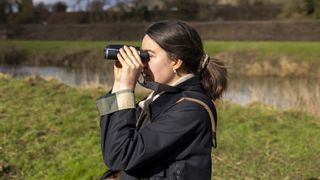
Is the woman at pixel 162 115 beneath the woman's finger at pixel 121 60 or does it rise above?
beneath

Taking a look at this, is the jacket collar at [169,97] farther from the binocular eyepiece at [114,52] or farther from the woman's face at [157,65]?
the binocular eyepiece at [114,52]

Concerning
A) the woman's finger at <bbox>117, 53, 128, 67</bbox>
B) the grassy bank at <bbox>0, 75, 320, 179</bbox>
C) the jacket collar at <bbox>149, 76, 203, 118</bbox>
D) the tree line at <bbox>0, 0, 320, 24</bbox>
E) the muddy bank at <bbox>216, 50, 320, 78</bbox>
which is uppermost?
the woman's finger at <bbox>117, 53, 128, 67</bbox>

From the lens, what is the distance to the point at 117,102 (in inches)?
80.0

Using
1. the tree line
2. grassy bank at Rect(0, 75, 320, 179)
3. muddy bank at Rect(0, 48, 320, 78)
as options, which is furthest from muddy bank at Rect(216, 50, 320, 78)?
the tree line

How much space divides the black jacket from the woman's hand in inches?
4.1

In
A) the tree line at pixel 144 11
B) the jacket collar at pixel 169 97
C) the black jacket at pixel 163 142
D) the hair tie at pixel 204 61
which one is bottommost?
the tree line at pixel 144 11

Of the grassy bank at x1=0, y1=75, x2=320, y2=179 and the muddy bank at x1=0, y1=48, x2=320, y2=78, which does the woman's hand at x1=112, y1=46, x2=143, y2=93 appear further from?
the muddy bank at x1=0, y1=48, x2=320, y2=78

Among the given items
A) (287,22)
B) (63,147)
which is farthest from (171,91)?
(287,22)

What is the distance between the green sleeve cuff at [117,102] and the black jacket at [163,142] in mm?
15

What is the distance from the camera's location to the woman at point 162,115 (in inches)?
79.0

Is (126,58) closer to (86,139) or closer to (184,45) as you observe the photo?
(184,45)

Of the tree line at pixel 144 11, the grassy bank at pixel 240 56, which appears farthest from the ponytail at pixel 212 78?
the tree line at pixel 144 11

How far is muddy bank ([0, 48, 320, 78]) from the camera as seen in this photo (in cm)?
2075

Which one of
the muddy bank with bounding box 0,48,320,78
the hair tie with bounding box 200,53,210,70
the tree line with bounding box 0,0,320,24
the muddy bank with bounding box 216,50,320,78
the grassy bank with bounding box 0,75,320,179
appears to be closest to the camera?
the hair tie with bounding box 200,53,210,70
